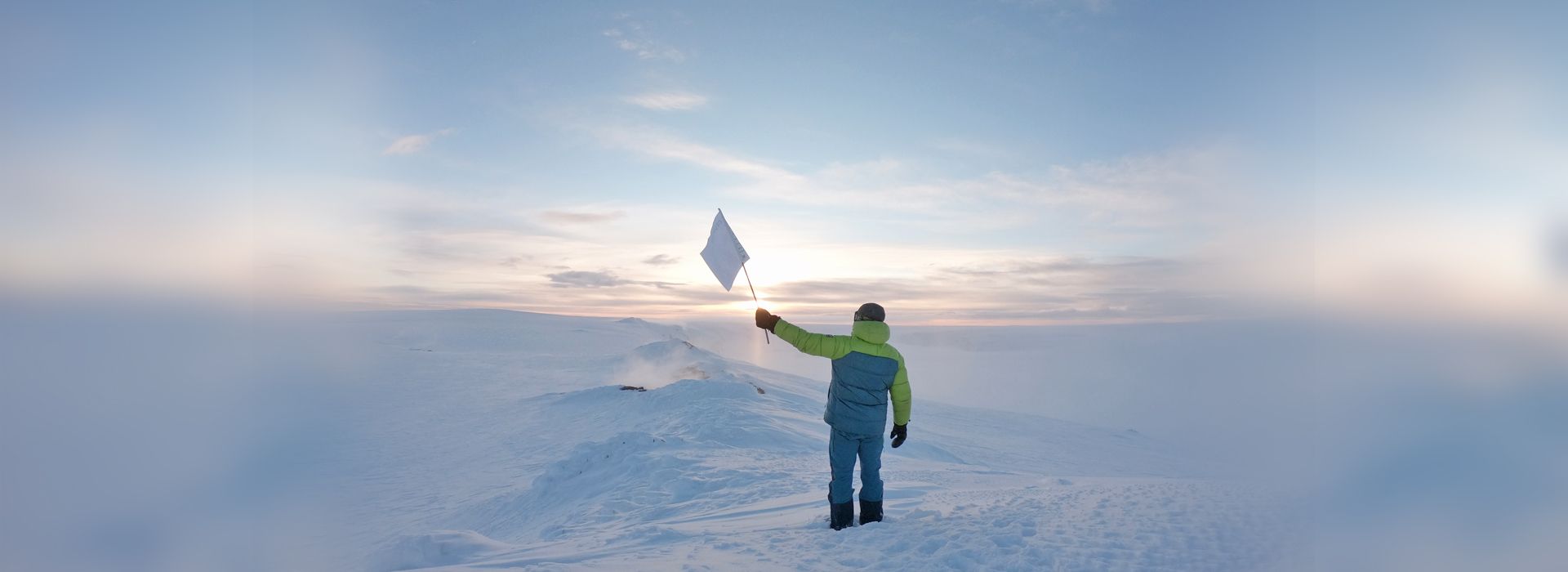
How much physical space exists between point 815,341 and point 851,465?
4.33ft

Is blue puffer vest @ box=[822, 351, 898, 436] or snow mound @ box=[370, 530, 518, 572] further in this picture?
snow mound @ box=[370, 530, 518, 572]

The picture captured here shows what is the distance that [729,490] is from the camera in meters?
10.2

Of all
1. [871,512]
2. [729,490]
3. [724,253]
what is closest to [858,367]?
[871,512]

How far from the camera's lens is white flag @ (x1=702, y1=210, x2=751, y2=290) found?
8922mm

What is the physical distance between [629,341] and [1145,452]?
49810 millimetres

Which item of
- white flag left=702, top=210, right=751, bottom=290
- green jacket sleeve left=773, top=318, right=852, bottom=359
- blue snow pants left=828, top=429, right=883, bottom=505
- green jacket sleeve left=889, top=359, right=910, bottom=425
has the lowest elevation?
blue snow pants left=828, top=429, right=883, bottom=505

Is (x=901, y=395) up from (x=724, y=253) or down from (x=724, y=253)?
down

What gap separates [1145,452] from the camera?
2608 cm

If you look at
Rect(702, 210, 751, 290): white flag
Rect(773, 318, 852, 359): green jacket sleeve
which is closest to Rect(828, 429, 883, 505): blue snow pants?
Rect(773, 318, 852, 359): green jacket sleeve

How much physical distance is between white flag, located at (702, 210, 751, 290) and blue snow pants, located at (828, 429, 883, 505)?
2.61 meters

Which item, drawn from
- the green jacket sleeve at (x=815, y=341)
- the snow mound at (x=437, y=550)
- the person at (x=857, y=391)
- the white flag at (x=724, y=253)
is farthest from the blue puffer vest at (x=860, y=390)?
the snow mound at (x=437, y=550)

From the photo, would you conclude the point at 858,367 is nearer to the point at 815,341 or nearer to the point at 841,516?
the point at 815,341

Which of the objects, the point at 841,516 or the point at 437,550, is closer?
the point at 841,516

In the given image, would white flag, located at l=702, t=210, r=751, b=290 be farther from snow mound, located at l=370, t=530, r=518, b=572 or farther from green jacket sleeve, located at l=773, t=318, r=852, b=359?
snow mound, located at l=370, t=530, r=518, b=572
